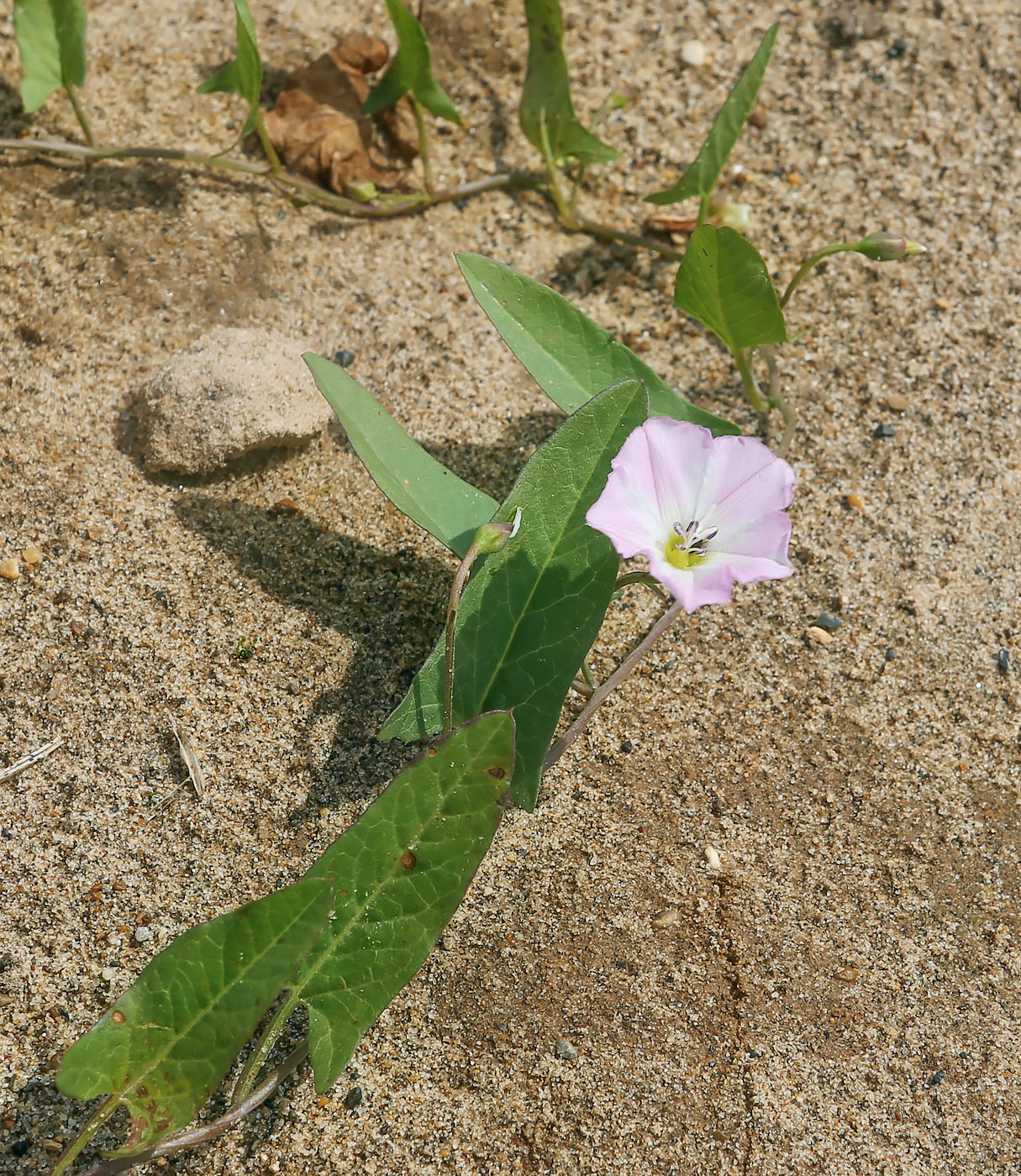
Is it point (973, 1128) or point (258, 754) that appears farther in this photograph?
point (258, 754)

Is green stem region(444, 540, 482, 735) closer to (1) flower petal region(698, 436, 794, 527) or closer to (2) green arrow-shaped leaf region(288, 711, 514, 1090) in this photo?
(2) green arrow-shaped leaf region(288, 711, 514, 1090)

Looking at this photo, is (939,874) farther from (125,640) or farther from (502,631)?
(125,640)

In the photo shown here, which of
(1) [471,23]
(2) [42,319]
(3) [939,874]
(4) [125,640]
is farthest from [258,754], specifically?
(1) [471,23]

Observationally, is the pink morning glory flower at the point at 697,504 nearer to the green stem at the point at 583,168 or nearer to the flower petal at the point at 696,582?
the flower petal at the point at 696,582

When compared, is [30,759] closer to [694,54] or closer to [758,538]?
[758,538]

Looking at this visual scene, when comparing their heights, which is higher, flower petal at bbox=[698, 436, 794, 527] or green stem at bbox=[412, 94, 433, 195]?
green stem at bbox=[412, 94, 433, 195]

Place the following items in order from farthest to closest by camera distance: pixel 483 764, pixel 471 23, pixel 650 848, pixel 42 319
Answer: pixel 471 23, pixel 42 319, pixel 650 848, pixel 483 764

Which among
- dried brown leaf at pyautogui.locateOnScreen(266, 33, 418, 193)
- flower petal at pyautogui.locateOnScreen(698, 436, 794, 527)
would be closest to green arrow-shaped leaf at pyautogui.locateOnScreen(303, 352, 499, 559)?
flower petal at pyautogui.locateOnScreen(698, 436, 794, 527)
